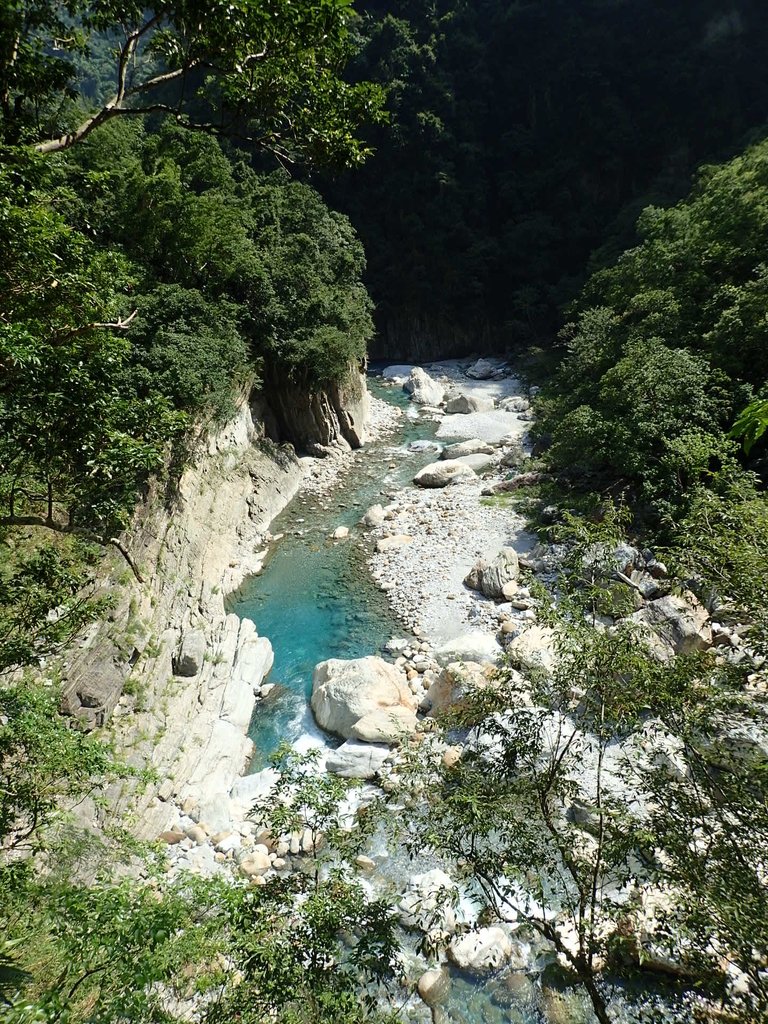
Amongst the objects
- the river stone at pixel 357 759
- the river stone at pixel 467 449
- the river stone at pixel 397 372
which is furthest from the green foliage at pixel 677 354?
the river stone at pixel 397 372

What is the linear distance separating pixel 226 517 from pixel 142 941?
13017 mm

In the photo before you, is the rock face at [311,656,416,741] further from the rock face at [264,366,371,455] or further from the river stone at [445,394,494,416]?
the river stone at [445,394,494,416]

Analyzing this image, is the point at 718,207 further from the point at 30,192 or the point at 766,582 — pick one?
the point at 30,192

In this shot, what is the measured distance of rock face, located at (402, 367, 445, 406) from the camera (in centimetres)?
3130

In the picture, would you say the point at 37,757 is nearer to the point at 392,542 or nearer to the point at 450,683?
the point at 450,683

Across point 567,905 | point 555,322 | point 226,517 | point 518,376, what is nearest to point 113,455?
point 567,905

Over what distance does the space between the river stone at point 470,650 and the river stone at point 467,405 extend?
729 inches

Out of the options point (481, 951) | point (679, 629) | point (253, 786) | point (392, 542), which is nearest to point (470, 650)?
point (679, 629)

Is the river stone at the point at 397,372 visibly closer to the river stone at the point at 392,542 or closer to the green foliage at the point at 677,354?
the green foliage at the point at 677,354

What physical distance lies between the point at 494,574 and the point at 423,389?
20.7 m

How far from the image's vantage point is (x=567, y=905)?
4059mm

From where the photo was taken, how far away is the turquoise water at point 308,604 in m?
10.9

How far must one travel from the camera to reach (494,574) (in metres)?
13.6

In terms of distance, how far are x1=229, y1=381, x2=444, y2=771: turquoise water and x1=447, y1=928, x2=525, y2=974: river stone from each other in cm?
378
